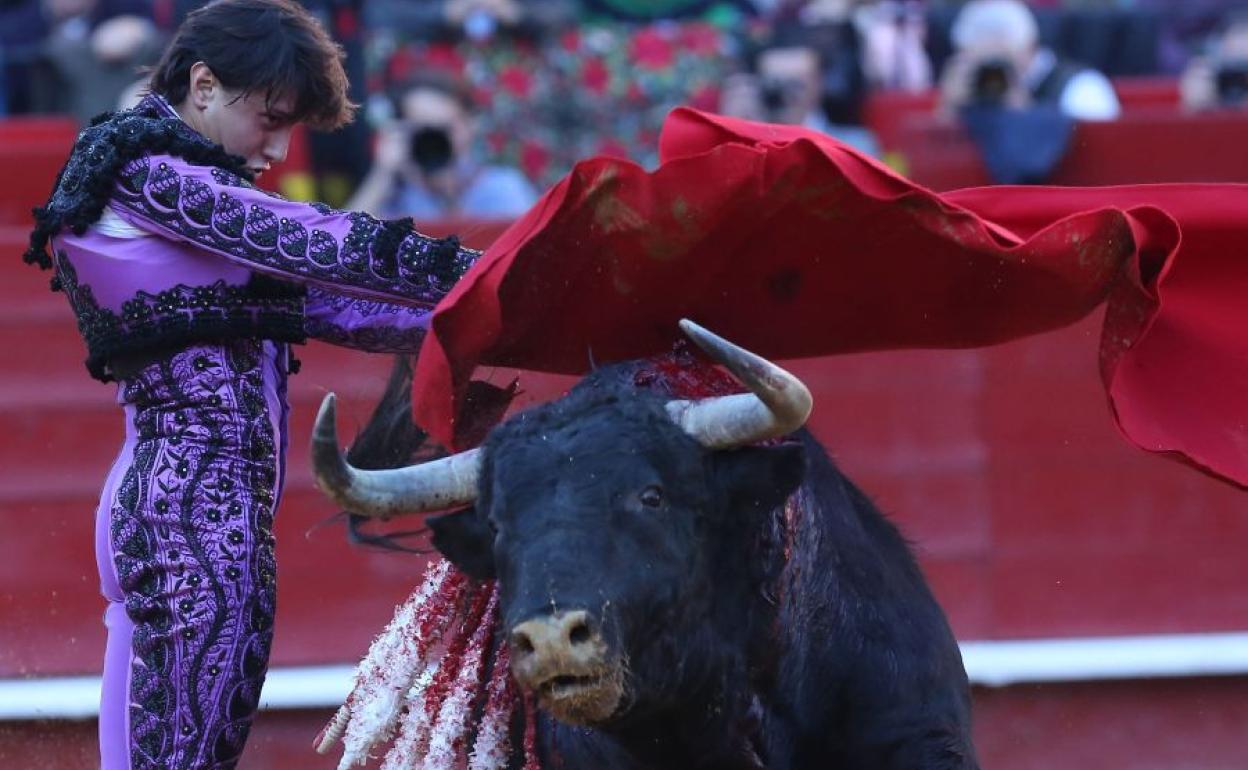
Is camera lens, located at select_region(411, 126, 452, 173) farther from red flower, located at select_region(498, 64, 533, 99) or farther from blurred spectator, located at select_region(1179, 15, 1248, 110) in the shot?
blurred spectator, located at select_region(1179, 15, 1248, 110)

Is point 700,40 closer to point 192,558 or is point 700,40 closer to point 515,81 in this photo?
point 515,81

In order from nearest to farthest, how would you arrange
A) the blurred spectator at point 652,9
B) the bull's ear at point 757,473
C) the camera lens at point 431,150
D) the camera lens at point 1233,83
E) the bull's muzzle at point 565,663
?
1. the bull's muzzle at point 565,663
2. the bull's ear at point 757,473
3. the camera lens at point 431,150
4. the camera lens at point 1233,83
5. the blurred spectator at point 652,9

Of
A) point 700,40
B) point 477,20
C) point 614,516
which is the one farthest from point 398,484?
point 700,40

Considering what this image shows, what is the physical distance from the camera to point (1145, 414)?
2.82 m

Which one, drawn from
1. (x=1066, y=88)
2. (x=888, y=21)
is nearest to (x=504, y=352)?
(x=1066, y=88)

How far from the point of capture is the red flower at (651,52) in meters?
6.20

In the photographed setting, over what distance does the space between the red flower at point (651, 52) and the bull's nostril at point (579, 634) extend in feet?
13.6

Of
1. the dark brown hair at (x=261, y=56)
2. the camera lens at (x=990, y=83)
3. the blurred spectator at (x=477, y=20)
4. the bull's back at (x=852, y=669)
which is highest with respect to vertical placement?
the dark brown hair at (x=261, y=56)

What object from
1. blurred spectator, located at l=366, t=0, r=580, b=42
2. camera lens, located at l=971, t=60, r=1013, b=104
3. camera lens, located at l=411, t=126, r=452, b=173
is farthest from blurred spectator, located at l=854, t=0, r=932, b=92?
camera lens, located at l=411, t=126, r=452, b=173

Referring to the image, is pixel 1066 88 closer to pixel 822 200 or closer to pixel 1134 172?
pixel 1134 172

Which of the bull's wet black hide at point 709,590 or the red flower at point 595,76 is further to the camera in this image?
the red flower at point 595,76

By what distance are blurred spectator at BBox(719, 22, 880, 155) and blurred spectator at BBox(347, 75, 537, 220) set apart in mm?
760

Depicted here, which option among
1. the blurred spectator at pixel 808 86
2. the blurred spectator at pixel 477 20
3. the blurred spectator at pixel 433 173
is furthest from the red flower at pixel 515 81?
the blurred spectator at pixel 433 173

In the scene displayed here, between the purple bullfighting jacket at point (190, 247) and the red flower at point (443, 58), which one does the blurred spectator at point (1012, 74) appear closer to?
the red flower at point (443, 58)
